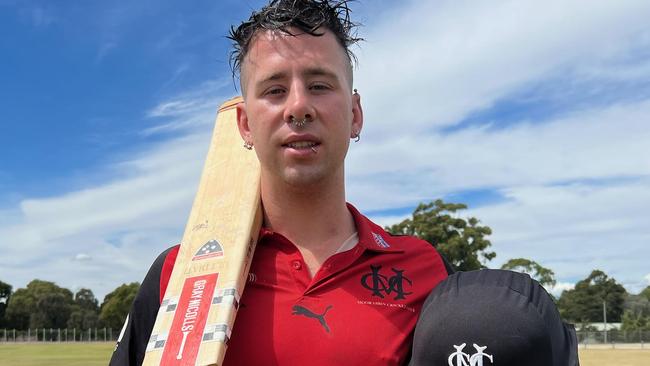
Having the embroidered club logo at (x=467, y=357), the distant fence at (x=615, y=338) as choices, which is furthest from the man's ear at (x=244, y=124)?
Result: the distant fence at (x=615, y=338)

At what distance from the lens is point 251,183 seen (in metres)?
2.62

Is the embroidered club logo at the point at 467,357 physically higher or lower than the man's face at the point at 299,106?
lower

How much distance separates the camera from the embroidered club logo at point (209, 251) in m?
2.47

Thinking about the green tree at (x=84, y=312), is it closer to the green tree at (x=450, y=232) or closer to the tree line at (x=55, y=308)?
the tree line at (x=55, y=308)

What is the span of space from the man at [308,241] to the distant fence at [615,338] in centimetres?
4569

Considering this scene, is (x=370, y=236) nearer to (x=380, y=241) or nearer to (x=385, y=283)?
(x=380, y=241)

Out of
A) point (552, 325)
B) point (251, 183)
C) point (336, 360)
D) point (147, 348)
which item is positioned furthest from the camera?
point (251, 183)

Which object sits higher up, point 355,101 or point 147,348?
point 355,101

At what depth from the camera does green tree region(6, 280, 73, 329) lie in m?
68.2

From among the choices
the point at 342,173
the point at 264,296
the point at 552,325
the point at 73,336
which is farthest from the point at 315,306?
the point at 73,336

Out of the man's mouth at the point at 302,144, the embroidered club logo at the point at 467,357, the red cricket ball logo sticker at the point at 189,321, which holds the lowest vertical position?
the embroidered club logo at the point at 467,357

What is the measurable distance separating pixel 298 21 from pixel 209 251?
2.79ft

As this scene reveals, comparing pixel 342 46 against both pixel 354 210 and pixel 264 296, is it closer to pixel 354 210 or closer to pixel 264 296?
pixel 354 210

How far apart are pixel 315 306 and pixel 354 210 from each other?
1.83 ft
